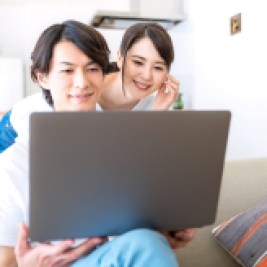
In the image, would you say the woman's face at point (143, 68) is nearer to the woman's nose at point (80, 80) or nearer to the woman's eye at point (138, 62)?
the woman's eye at point (138, 62)

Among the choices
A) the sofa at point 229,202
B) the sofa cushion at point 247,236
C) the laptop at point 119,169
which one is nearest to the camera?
the laptop at point 119,169

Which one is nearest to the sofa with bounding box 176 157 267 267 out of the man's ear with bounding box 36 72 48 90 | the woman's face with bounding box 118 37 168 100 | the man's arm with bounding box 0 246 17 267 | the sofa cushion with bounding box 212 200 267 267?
the sofa cushion with bounding box 212 200 267 267

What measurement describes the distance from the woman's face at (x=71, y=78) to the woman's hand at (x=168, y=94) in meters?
0.59

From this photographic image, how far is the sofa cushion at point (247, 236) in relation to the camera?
1224mm

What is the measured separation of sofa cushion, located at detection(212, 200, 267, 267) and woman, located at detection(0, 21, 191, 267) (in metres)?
0.38

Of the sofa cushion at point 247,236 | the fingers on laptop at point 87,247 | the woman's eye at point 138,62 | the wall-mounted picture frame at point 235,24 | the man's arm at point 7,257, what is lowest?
the sofa cushion at point 247,236

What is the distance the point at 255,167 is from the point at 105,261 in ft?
3.25

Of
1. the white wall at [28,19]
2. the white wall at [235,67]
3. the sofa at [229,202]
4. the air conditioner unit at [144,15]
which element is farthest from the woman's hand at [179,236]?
the white wall at [28,19]

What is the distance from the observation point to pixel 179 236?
96 cm

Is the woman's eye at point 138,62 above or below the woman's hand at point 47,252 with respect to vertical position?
above

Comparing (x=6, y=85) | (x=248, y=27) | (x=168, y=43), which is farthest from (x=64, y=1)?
(x=168, y=43)

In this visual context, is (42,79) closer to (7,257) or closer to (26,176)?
(26,176)

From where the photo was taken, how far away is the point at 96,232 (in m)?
0.79

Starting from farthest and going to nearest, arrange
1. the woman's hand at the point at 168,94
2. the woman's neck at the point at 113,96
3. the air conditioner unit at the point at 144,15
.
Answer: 1. the air conditioner unit at the point at 144,15
2. the woman's hand at the point at 168,94
3. the woman's neck at the point at 113,96
